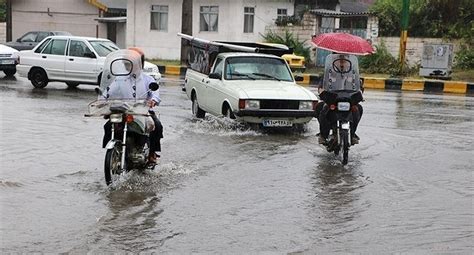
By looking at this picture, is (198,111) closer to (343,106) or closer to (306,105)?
(306,105)

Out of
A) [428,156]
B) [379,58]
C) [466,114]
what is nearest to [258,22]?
[379,58]

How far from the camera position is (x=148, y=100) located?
8.73m

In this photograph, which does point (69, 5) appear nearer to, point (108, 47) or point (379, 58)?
point (379, 58)

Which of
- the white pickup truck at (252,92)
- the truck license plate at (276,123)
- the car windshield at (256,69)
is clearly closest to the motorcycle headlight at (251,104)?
the white pickup truck at (252,92)

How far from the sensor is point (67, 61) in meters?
20.2

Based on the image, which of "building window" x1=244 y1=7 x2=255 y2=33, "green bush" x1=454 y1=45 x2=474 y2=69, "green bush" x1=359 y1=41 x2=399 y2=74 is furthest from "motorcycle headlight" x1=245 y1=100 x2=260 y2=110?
"building window" x1=244 y1=7 x2=255 y2=33

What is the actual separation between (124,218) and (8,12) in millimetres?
37529

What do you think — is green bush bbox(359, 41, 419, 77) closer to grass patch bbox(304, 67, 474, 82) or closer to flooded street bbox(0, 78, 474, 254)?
grass patch bbox(304, 67, 474, 82)

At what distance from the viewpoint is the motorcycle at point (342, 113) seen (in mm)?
10391

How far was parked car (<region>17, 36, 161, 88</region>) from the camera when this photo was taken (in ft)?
65.2

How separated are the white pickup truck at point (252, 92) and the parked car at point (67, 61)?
4873 millimetres

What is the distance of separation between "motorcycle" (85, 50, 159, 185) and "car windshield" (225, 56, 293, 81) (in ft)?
17.7

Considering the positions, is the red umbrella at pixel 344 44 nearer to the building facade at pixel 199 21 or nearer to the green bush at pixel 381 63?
the green bush at pixel 381 63

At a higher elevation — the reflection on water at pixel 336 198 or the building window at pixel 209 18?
the building window at pixel 209 18
